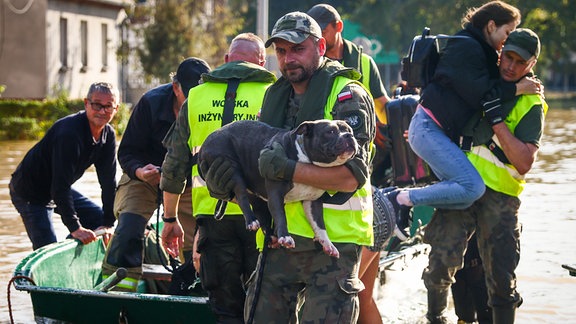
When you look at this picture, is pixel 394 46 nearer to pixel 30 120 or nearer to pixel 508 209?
pixel 30 120

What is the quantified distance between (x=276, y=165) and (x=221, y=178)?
402 millimetres

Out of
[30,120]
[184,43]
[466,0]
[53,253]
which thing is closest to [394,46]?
[466,0]

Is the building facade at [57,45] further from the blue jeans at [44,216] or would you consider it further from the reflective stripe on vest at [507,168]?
the reflective stripe on vest at [507,168]

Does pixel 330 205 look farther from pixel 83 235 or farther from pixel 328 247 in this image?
pixel 83 235

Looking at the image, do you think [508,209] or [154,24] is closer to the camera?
[508,209]

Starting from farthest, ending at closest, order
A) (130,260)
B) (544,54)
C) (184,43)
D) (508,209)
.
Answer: (544,54) → (184,43) → (130,260) → (508,209)

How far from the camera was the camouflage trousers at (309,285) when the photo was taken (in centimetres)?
538

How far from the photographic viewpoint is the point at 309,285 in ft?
17.9

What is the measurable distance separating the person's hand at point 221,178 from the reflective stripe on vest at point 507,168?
2.32 m

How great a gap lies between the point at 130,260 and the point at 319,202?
9.75 ft

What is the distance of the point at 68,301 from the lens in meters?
7.45

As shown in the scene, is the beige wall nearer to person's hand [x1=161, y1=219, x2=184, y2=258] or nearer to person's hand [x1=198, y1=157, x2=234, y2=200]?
person's hand [x1=161, y1=219, x2=184, y2=258]

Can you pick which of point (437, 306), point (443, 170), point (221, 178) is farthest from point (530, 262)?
point (221, 178)

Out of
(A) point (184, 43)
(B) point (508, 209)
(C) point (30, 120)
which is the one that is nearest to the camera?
(B) point (508, 209)
